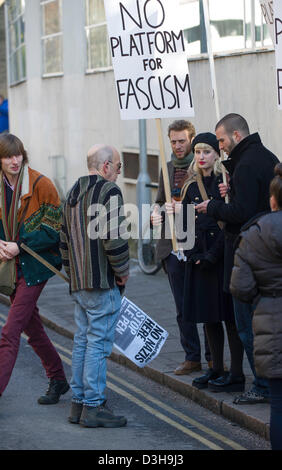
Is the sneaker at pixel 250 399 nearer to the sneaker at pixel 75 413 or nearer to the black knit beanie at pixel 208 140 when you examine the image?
the sneaker at pixel 75 413

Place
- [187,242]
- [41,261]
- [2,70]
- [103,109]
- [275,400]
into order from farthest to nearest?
[2,70]
[103,109]
[187,242]
[41,261]
[275,400]

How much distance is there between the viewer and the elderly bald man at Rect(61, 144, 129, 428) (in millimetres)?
6742

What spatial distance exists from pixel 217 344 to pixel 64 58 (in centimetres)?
1432

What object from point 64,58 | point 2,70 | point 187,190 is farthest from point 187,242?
point 2,70

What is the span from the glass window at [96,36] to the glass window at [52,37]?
1454 mm

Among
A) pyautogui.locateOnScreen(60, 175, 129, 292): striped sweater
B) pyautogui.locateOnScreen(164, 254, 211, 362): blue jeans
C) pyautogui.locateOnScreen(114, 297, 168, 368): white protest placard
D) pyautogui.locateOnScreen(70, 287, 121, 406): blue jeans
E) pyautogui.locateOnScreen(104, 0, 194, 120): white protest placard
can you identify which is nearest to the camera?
pyautogui.locateOnScreen(60, 175, 129, 292): striped sweater

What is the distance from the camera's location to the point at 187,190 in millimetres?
7699

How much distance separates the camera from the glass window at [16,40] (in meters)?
25.6

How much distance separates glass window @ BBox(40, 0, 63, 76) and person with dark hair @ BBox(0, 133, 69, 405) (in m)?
14.6

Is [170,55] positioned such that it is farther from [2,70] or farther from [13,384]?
[2,70]

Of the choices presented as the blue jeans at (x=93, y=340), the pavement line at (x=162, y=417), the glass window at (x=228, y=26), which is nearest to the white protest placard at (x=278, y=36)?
the blue jeans at (x=93, y=340)

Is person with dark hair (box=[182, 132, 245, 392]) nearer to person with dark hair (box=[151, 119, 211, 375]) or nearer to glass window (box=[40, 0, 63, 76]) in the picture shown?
person with dark hair (box=[151, 119, 211, 375])

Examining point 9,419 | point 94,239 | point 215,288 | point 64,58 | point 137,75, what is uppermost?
point 64,58

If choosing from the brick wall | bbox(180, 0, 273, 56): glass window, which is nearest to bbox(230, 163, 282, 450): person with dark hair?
bbox(180, 0, 273, 56): glass window
